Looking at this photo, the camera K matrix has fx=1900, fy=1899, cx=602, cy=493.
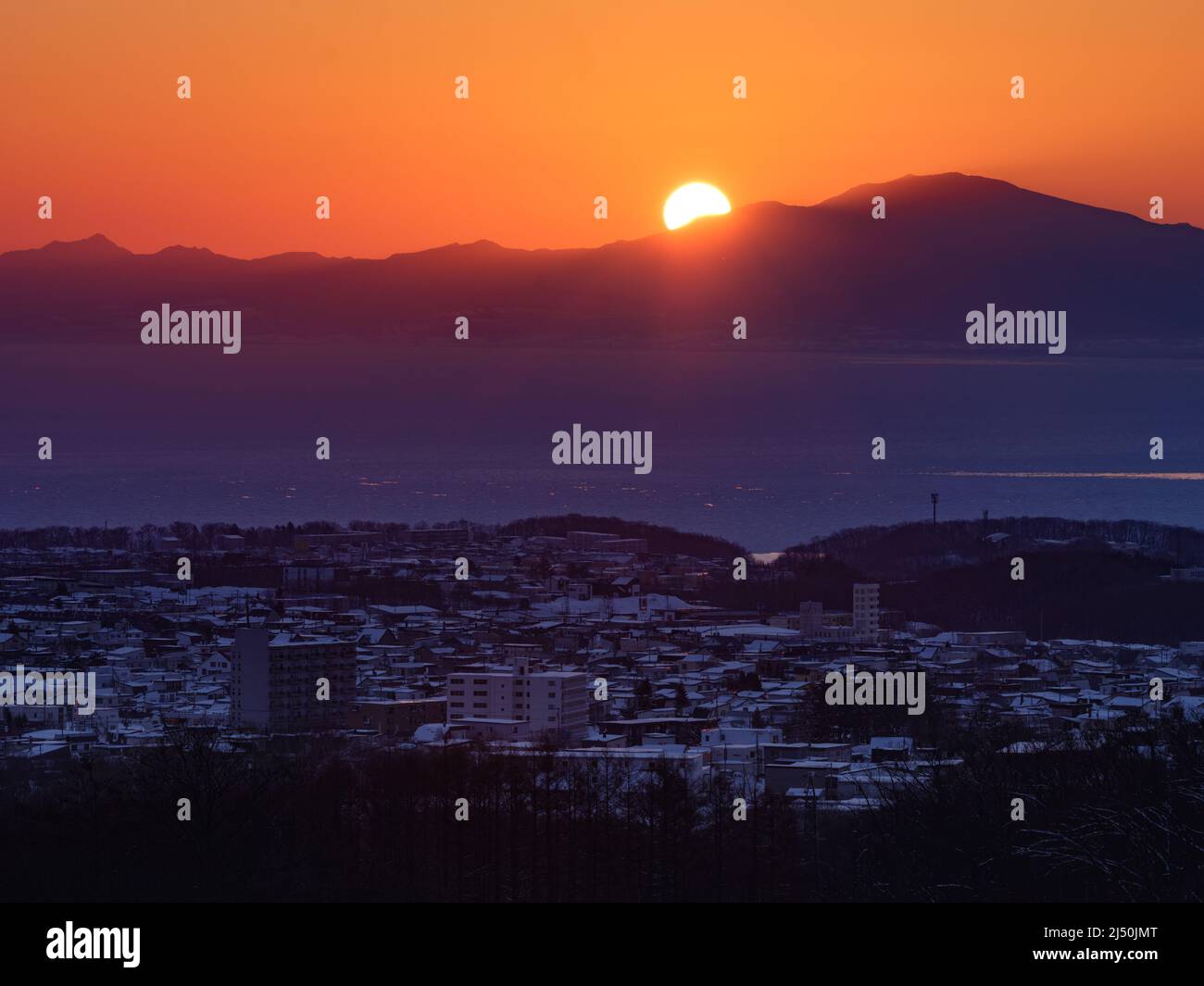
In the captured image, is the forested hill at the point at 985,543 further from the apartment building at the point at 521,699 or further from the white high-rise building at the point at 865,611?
the apartment building at the point at 521,699

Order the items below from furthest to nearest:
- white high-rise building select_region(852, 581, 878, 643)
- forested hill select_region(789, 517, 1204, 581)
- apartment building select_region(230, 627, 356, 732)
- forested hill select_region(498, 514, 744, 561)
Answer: forested hill select_region(498, 514, 744, 561), forested hill select_region(789, 517, 1204, 581), white high-rise building select_region(852, 581, 878, 643), apartment building select_region(230, 627, 356, 732)

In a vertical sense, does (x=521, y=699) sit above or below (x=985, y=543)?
below

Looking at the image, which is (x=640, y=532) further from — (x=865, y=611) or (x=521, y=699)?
(x=521, y=699)

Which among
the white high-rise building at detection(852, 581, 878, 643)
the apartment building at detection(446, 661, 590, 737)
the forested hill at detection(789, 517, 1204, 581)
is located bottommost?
the apartment building at detection(446, 661, 590, 737)

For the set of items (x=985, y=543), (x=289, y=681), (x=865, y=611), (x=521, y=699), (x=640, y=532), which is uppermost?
(x=640, y=532)

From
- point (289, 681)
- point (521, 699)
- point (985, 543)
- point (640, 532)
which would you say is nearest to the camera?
point (521, 699)

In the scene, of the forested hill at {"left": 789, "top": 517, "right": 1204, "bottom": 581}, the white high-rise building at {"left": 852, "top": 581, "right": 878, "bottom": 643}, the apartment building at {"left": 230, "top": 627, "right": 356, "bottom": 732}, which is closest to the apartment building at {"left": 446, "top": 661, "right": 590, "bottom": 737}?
the apartment building at {"left": 230, "top": 627, "right": 356, "bottom": 732}

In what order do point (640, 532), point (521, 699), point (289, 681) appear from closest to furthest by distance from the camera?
point (521, 699) → point (289, 681) → point (640, 532)

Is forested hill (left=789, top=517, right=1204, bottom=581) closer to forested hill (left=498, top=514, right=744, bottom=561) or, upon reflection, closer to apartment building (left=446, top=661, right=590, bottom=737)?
forested hill (left=498, top=514, right=744, bottom=561)

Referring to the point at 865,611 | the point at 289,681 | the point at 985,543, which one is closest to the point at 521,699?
the point at 289,681

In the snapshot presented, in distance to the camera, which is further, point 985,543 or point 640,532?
point 640,532
